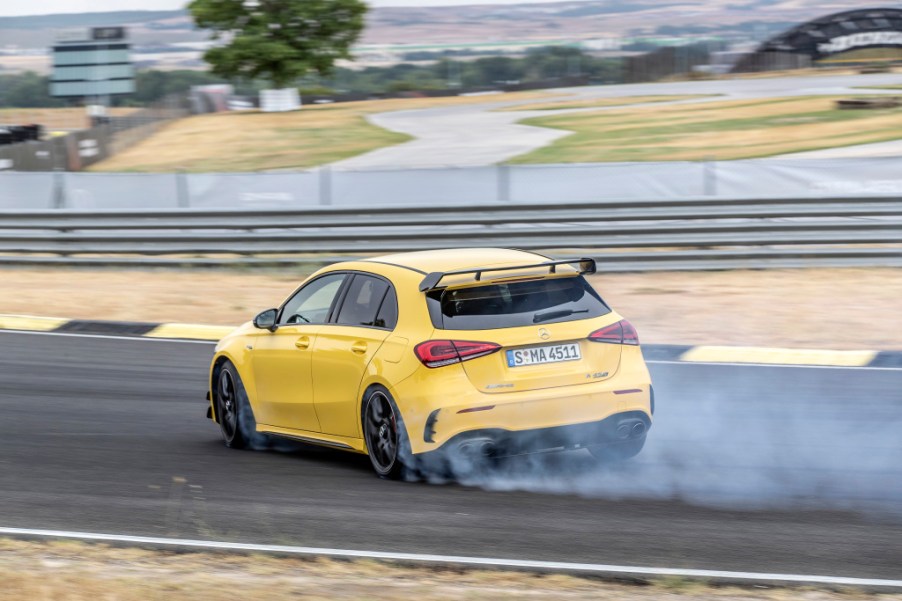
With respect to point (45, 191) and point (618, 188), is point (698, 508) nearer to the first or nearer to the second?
point (618, 188)

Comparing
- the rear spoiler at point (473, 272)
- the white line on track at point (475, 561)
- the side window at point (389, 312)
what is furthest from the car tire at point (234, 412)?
the white line on track at point (475, 561)

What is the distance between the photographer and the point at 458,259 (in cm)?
784

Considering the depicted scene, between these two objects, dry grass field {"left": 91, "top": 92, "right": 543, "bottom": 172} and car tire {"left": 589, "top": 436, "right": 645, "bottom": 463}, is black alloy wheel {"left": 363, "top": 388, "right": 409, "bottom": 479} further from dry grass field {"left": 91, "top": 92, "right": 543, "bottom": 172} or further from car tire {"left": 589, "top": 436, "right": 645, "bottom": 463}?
dry grass field {"left": 91, "top": 92, "right": 543, "bottom": 172}

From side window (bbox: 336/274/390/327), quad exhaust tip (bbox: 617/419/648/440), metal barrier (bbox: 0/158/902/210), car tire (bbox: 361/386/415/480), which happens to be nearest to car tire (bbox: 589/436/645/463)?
quad exhaust tip (bbox: 617/419/648/440)

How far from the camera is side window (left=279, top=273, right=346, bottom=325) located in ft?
27.2

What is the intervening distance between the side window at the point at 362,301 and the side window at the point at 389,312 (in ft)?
0.13

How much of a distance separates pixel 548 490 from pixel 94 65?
79592 millimetres

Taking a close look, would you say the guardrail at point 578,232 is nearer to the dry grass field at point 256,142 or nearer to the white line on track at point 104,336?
the white line on track at point 104,336

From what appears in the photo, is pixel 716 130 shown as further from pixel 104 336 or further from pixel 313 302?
pixel 313 302

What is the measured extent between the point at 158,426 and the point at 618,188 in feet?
32.7

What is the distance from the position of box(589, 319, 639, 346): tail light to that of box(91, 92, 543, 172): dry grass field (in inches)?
1403

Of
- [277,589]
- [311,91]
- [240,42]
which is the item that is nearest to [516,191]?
[277,589]

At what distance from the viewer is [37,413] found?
10.3 metres

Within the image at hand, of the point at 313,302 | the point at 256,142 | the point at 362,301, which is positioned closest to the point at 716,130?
the point at 256,142
